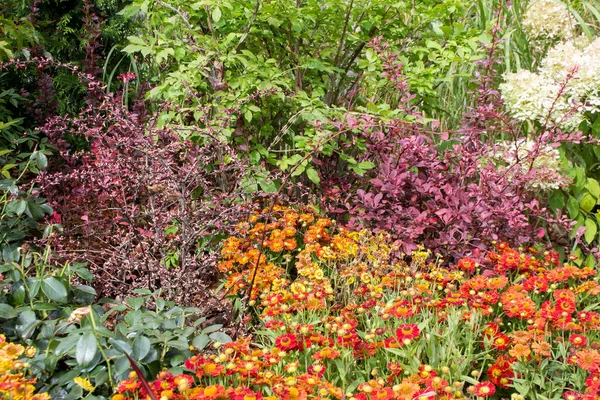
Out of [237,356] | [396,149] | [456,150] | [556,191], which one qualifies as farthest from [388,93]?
[237,356]

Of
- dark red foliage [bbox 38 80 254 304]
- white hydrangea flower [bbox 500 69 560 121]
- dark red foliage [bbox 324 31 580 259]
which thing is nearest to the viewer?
dark red foliage [bbox 38 80 254 304]

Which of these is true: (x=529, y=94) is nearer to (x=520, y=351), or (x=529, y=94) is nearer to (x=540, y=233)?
(x=540, y=233)

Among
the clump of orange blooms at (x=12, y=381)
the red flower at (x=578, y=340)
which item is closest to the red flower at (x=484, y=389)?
the red flower at (x=578, y=340)

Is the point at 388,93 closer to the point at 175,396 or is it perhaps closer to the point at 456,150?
the point at 456,150

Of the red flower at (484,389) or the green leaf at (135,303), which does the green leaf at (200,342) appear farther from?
the red flower at (484,389)

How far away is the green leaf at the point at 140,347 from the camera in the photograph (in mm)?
1826

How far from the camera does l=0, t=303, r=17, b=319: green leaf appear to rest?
6.56ft

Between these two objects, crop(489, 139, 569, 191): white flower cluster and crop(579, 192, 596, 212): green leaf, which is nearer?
crop(489, 139, 569, 191): white flower cluster

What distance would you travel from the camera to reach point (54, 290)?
6.75ft

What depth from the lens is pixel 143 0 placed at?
326 cm

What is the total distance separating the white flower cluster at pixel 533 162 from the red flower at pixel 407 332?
1328 mm

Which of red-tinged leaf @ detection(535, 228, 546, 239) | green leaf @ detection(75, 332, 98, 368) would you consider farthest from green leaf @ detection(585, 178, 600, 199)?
green leaf @ detection(75, 332, 98, 368)

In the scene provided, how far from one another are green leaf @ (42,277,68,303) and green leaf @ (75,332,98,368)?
345 mm

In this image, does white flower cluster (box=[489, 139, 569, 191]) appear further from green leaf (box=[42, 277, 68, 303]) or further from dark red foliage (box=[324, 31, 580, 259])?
green leaf (box=[42, 277, 68, 303])
